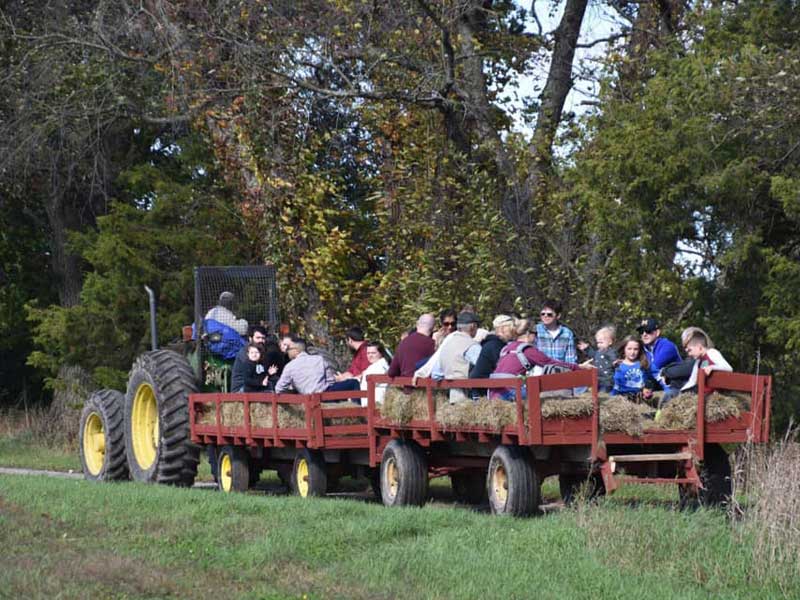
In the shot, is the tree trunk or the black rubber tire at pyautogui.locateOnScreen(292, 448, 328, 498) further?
the tree trunk

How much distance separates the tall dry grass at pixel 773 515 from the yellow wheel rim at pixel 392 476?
3621 mm

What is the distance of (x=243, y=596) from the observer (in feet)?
31.5

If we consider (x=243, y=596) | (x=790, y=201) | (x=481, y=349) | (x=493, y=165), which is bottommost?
(x=243, y=596)

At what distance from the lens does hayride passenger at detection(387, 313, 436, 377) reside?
50.1 feet

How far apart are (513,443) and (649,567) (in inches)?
119

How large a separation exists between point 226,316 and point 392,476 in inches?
184

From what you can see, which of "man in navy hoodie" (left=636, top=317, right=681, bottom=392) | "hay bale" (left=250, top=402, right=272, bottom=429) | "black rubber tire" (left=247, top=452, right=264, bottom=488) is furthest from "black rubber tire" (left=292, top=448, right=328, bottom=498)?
"man in navy hoodie" (left=636, top=317, right=681, bottom=392)

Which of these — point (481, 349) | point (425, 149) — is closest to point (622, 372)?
point (481, 349)

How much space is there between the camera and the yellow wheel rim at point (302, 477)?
16.7m

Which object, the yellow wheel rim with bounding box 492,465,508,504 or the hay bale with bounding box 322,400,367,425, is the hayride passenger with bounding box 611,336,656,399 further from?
the hay bale with bounding box 322,400,367,425

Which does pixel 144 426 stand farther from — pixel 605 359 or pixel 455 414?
pixel 605 359

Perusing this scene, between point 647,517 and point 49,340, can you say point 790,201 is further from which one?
point 49,340

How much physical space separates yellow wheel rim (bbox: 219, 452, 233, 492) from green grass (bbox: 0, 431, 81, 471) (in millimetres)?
6216

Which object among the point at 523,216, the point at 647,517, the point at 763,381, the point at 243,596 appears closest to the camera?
the point at 243,596
